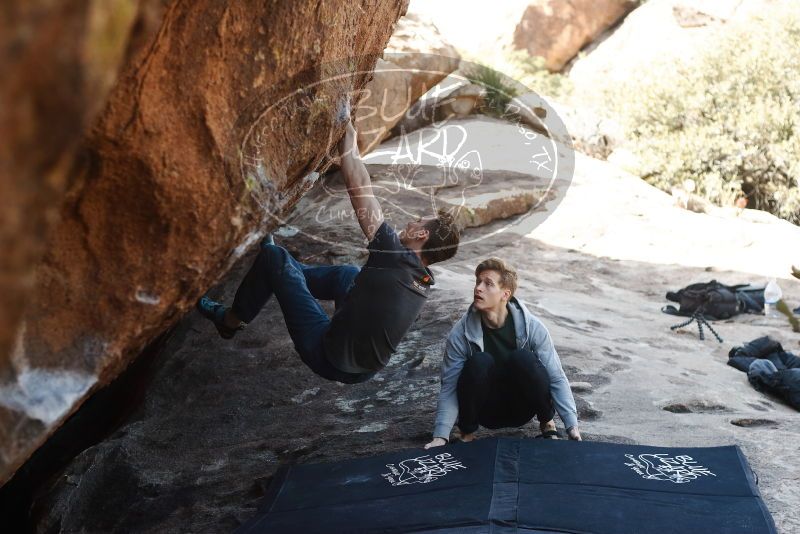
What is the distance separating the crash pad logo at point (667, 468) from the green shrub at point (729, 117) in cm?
1161

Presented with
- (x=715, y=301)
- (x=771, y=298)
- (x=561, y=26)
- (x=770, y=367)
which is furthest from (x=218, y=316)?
(x=561, y=26)

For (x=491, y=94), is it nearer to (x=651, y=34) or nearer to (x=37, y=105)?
(x=37, y=105)

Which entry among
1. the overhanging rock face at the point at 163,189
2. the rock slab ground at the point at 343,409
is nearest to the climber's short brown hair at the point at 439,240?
the overhanging rock face at the point at 163,189

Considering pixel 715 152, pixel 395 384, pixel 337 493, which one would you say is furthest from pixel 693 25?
pixel 337 493

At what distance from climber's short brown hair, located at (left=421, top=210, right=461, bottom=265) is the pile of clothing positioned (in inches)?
116

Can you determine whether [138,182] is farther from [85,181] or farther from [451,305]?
[451,305]

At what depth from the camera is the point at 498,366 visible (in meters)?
4.44

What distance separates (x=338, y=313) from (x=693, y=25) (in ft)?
68.6

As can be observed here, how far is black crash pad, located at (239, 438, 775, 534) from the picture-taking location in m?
3.56

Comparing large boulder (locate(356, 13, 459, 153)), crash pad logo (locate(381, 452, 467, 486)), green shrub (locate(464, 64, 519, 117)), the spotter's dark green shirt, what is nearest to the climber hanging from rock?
the spotter's dark green shirt

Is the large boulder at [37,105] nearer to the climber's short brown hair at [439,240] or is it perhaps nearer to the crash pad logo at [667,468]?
the climber's short brown hair at [439,240]

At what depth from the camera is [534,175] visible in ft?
39.8

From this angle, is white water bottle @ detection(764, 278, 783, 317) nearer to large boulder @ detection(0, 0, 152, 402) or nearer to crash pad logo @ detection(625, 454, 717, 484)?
crash pad logo @ detection(625, 454, 717, 484)

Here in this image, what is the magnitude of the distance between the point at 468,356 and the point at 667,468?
107 cm
